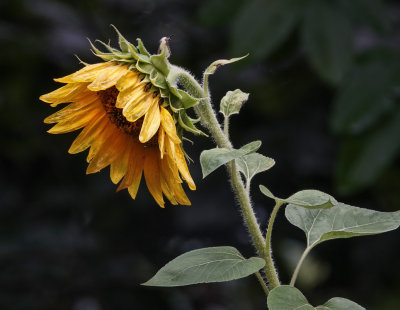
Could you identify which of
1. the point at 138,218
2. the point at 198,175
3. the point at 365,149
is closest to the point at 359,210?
the point at 365,149

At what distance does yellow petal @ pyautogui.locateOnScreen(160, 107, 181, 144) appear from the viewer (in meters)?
0.96

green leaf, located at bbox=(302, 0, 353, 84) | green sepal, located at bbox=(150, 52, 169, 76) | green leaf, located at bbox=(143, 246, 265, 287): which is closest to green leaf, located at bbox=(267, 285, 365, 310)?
green leaf, located at bbox=(143, 246, 265, 287)

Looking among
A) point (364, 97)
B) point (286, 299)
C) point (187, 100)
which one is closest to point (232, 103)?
point (187, 100)

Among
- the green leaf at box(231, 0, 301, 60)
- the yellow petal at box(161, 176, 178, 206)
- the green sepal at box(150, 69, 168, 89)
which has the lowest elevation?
the yellow petal at box(161, 176, 178, 206)

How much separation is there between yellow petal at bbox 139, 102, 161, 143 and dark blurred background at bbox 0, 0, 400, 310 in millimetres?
1059

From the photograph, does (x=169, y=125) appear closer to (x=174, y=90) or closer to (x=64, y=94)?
(x=174, y=90)

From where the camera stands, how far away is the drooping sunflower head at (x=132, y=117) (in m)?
1.00

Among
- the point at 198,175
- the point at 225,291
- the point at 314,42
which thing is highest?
the point at 314,42

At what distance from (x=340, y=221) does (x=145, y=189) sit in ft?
4.90

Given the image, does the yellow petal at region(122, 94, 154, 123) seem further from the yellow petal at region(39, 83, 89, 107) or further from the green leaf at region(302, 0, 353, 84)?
the green leaf at region(302, 0, 353, 84)

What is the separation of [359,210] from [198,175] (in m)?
1.40

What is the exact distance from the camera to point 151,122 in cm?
100

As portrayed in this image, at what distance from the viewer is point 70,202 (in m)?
2.53

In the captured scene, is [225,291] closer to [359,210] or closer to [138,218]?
[138,218]
